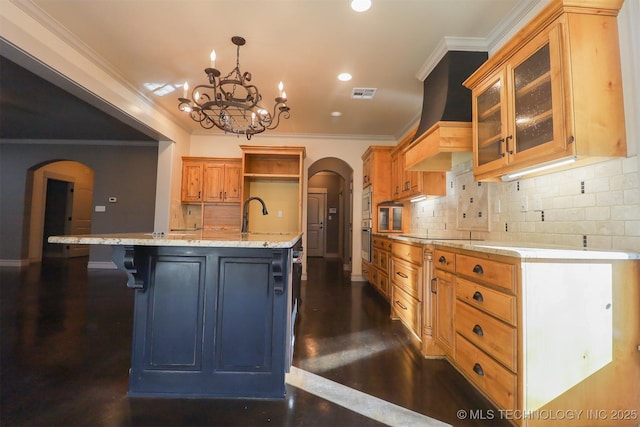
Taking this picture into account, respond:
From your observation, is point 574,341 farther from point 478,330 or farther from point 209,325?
point 209,325

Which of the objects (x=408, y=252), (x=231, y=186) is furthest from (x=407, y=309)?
(x=231, y=186)

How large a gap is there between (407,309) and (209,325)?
1.87 metres

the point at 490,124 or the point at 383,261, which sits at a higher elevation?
the point at 490,124

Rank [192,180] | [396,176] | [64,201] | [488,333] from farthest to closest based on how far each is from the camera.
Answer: [64,201] → [192,180] → [396,176] → [488,333]

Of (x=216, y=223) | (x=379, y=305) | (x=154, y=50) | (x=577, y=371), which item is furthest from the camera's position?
(x=216, y=223)

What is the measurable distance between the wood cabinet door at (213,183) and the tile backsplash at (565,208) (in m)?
4.22

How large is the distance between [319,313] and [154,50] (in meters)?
3.42

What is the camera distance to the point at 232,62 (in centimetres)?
316

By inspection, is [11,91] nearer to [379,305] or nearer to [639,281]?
[379,305]

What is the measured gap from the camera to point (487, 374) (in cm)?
156

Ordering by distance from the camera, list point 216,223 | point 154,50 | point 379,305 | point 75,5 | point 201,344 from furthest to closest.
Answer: point 216,223 → point 379,305 → point 154,50 → point 75,5 → point 201,344

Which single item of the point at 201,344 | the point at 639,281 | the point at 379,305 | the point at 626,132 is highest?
the point at 626,132

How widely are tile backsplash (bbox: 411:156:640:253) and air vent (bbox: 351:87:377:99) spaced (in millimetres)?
1596

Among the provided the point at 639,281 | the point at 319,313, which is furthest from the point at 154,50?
the point at 639,281
